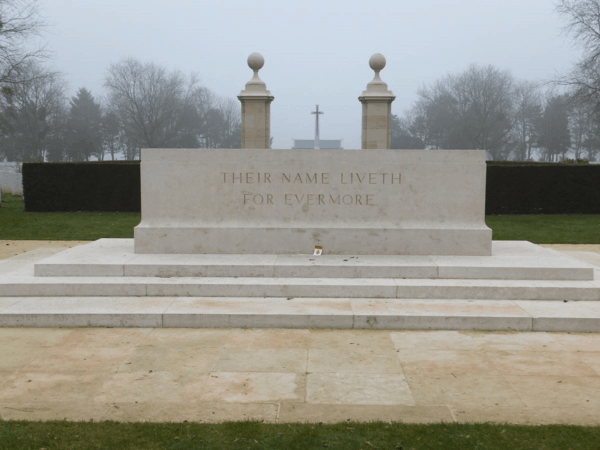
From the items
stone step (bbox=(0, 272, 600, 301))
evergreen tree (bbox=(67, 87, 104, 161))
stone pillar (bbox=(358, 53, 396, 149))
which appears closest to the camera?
stone step (bbox=(0, 272, 600, 301))

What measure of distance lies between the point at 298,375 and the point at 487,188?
54.4 feet

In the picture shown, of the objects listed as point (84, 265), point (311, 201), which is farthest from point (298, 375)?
point (311, 201)

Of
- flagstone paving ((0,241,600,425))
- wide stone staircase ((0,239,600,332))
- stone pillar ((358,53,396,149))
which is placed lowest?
flagstone paving ((0,241,600,425))

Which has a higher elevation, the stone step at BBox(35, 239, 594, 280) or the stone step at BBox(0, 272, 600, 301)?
the stone step at BBox(35, 239, 594, 280)

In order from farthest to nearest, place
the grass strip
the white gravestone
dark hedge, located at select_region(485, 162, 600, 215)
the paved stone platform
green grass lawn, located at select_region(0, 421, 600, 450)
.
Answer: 1. dark hedge, located at select_region(485, 162, 600, 215)
2. the grass strip
3. the white gravestone
4. the paved stone platform
5. green grass lawn, located at select_region(0, 421, 600, 450)

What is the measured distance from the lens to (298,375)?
503 cm

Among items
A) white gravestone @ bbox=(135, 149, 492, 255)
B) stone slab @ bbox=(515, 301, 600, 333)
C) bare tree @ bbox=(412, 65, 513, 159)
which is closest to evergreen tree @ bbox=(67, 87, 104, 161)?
bare tree @ bbox=(412, 65, 513, 159)

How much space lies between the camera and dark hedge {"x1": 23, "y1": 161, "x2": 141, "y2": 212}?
2098 centimetres

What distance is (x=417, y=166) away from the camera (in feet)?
28.8

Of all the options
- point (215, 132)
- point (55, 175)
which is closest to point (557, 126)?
point (215, 132)

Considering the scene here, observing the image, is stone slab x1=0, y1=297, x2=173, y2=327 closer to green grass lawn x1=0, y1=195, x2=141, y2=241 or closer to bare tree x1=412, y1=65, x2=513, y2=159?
green grass lawn x1=0, y1=195, x2=141, y2=241

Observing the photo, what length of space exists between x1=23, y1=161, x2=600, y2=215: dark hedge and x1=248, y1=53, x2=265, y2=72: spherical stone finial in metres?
10.3

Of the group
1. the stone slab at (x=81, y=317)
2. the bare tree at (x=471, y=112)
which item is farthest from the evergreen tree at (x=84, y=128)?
the stone slab at (x=81, y=317)

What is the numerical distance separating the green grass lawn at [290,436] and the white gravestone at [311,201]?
4.86 m
